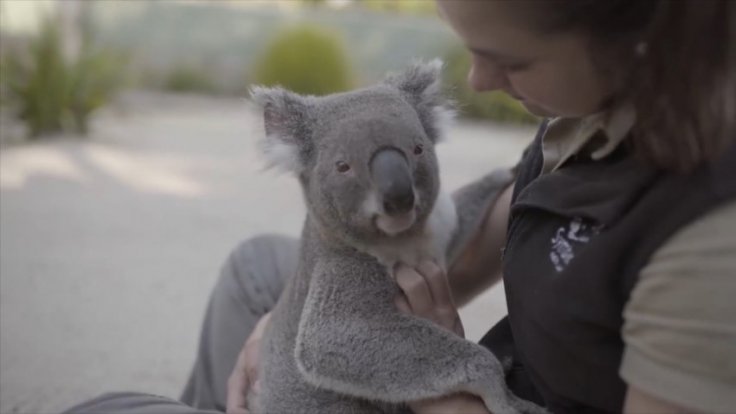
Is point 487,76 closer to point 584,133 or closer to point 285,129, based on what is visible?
point 584,133

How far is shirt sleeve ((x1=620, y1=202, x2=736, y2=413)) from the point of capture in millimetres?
973

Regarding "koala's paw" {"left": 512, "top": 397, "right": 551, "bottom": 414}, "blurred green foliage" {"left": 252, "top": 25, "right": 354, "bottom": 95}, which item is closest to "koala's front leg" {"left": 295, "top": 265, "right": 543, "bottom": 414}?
"koala's paw" {"left": 512, "top": 397, "right": 551, "bottom": 414}

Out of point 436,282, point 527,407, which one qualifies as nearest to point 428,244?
point 436,282

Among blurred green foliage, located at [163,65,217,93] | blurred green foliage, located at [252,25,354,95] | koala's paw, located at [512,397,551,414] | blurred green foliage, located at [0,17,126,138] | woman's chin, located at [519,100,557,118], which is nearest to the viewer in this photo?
woman's chin, located at [519,100,557,118]

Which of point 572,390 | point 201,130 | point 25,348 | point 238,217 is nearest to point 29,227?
point 238,217

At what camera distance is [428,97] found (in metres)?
1.56

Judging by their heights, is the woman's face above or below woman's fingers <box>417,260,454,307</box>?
above

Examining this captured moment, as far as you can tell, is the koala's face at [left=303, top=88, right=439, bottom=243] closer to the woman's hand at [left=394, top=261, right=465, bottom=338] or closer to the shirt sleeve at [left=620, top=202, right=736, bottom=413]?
the woman's hand at [left=394, top=261, right=465, bottom=338]

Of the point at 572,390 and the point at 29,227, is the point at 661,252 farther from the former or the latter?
the point at 29,227

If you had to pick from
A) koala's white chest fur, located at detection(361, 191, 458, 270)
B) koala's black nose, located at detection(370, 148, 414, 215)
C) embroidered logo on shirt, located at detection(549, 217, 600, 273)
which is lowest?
koala's white chest fur, located at detection(361, 191, 458, 270)

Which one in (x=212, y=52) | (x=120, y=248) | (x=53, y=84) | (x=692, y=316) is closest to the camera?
(x=692, y=316)

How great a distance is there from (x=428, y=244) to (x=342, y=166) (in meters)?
0.25

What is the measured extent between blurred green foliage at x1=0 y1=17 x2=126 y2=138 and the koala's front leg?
614cm

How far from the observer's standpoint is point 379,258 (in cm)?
149
